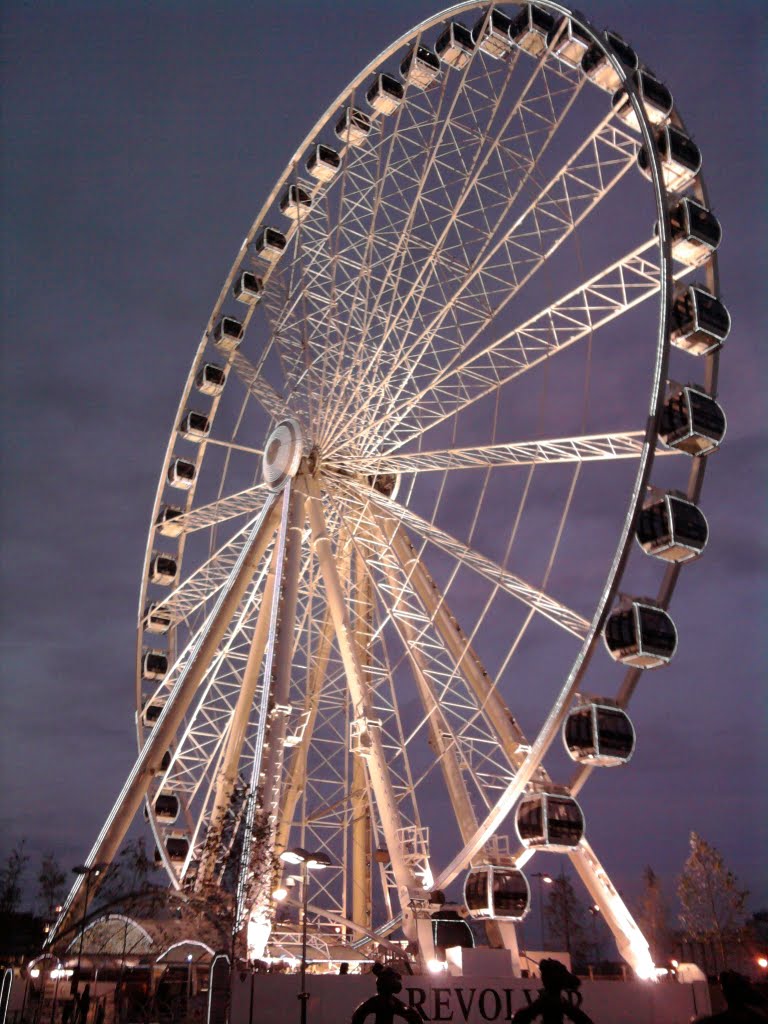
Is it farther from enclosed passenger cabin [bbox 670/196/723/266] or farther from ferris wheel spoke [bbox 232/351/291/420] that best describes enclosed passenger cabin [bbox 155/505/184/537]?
enclosed passenger cabin [bbox 670/196/723/266]

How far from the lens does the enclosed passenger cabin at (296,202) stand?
106ft

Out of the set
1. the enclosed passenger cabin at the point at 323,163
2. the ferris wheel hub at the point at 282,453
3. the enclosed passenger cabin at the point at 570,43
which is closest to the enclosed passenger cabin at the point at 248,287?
the enclosed passenger cabin at the point at 323,163

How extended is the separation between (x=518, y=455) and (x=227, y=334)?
13.6 m

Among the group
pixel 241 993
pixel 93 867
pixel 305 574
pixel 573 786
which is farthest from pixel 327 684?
pixel 241 993

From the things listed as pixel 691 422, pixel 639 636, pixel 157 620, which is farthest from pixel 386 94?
pixel 157 620

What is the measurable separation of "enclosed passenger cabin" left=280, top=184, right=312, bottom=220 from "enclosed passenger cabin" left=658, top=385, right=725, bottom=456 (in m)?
16.7

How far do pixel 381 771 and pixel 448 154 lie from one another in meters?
17.6

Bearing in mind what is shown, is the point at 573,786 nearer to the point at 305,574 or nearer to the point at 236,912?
the point at 236,912

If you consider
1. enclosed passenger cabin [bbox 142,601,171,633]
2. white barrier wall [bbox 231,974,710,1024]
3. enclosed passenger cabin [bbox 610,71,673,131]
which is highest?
enclosed passenger cabin [bbox 610,71,673,131]

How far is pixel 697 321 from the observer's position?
20828 mm

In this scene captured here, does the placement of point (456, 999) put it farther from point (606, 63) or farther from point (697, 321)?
point (606, 63)

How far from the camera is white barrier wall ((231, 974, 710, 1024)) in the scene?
56.5 feet

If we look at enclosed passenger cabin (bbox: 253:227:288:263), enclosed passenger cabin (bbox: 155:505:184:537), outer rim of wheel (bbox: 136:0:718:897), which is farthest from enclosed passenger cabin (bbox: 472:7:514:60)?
enclosed passenger cabin (bbox: 155:505:184:537)

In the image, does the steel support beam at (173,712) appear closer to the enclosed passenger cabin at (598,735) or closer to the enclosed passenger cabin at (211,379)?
the enclosed passenger cabin at (211,379)
